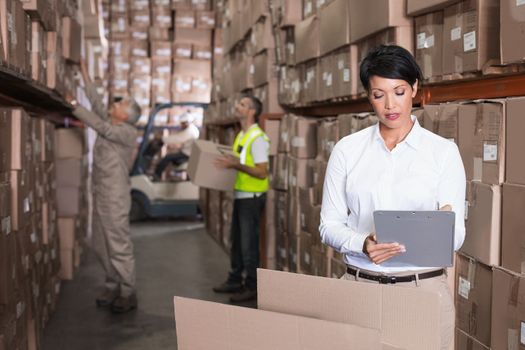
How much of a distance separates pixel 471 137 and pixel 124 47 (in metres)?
9.83

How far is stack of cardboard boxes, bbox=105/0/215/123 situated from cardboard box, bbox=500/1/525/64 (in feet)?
30.5

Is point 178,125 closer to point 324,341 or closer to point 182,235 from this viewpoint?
point 182,235

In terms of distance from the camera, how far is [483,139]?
7.84ft

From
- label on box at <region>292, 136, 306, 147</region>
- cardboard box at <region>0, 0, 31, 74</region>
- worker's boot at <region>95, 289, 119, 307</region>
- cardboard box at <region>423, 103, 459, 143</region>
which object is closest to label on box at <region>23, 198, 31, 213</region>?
cardboard box at <region>0, 0, 31, 74</region>

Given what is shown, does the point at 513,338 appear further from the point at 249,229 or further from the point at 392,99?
the point at 249,229

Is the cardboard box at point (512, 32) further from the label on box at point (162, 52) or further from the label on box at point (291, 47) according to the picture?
the label on box at point (162, 52)

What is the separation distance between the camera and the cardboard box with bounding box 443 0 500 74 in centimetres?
246

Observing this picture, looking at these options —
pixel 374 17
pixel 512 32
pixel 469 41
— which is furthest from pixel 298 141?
pixel 512 32

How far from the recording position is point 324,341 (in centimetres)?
140

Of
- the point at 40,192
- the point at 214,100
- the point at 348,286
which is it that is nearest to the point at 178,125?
the point at 214,100

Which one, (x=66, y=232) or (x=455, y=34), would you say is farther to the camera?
(x=66, y=232)

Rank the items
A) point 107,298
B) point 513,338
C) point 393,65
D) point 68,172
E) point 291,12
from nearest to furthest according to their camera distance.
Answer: point 393,65 → point 513,338 → point 291,12 → point 107,298 → point 68,172

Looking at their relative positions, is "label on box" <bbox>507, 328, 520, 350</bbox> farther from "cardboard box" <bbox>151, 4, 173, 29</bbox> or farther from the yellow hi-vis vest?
"cardboard box" <bbox>151, 4, 173, 29</bbox>

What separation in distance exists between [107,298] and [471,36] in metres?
3.72
